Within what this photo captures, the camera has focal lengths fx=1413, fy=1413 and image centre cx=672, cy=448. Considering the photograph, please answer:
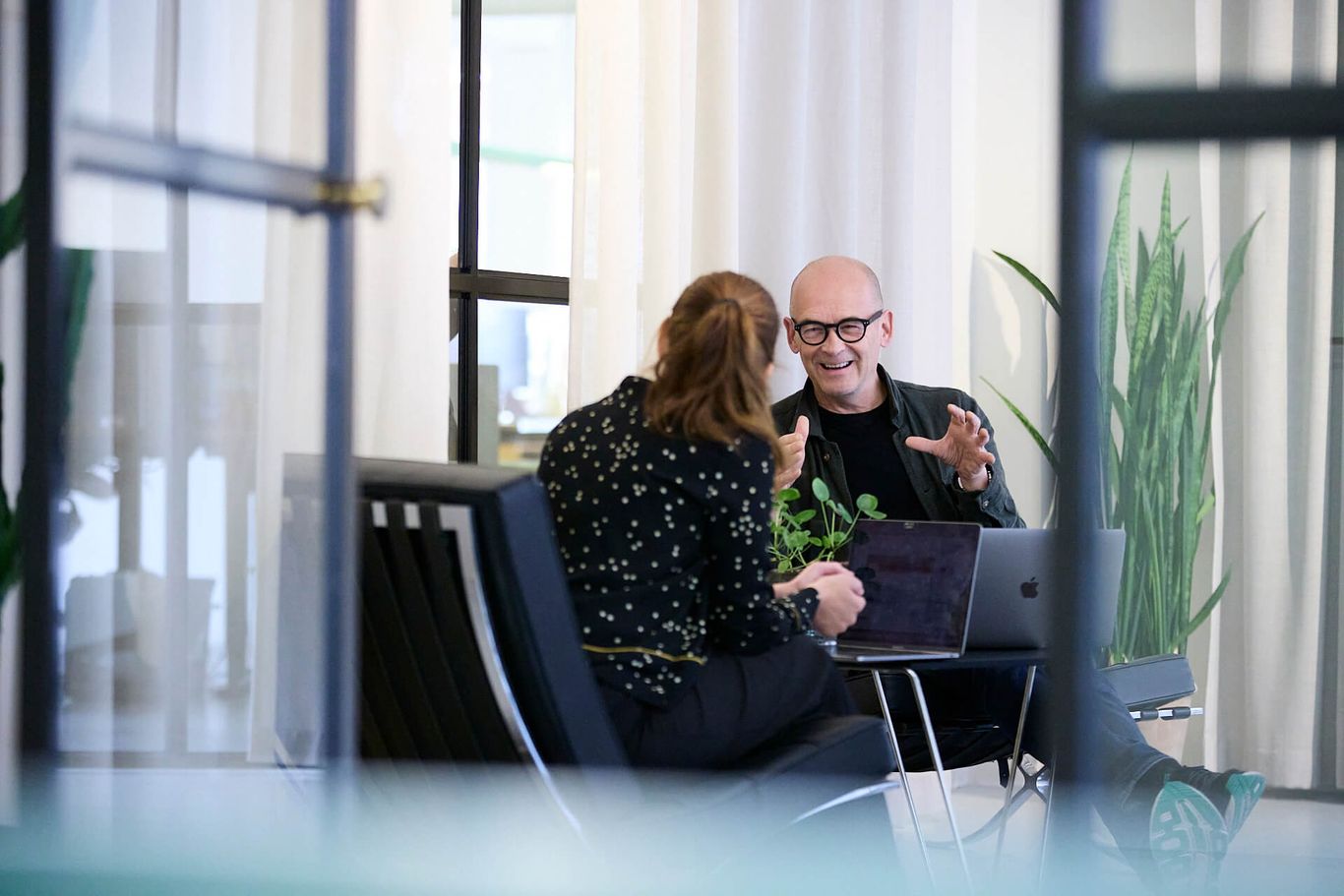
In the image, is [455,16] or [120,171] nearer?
[120,171]

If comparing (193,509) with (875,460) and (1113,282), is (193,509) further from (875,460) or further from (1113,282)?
(875,460)

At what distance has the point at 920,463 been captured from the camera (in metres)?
2.99

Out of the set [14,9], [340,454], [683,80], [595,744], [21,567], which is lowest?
[595,744]

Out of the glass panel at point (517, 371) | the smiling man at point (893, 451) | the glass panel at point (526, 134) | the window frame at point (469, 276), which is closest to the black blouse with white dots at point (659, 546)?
the smiling man at point (893, 451)

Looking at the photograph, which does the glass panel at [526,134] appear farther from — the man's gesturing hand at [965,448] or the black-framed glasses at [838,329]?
the man's gesturing hand at [965,448]

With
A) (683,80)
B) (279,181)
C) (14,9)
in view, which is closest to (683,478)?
(279,181)

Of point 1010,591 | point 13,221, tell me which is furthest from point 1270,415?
point 1010,591

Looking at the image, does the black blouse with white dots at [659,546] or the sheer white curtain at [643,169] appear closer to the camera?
the black blouse with white dots at [659,546]

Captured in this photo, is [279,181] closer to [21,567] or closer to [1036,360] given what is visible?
[21,567]

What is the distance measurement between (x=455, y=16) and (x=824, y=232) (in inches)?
48.2

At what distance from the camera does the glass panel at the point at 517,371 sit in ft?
13.7

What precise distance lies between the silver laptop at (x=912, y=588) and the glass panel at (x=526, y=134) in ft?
7.17

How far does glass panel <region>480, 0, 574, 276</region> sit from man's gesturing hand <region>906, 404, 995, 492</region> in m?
1.71

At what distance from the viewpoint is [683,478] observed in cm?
198
